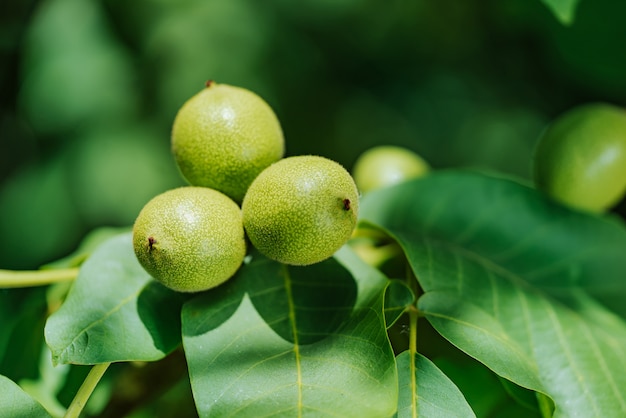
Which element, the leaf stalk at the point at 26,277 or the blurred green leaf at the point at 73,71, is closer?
the leaf stalk at the point at 26,277

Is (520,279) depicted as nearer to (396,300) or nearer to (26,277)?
(396,300)

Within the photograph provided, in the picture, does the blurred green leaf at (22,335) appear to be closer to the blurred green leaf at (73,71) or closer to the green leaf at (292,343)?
the green leaf at (292,343)

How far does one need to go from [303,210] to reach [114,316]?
0.42 m

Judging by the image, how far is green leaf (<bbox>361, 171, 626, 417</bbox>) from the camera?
3.85 ft

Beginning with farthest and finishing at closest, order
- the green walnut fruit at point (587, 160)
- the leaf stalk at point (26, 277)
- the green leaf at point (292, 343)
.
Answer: the green walnut fruit at point (587, 160) → the leaf stalk at point (26, 277) → the green leaf at point (292, 343)

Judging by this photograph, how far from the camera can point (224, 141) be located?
4.13 ft

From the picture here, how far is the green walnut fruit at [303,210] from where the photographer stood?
1.08 metres

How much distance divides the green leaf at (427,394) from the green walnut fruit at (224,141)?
0.49m

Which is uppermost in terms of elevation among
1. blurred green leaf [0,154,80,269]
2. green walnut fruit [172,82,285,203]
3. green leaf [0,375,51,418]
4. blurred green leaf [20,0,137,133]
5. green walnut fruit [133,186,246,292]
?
green walnut fruit [172,82,285,203]

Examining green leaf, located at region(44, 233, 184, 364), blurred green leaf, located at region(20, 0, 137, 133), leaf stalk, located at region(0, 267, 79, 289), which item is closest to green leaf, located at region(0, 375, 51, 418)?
green leaf, located at region(44, 233, 184, 364)

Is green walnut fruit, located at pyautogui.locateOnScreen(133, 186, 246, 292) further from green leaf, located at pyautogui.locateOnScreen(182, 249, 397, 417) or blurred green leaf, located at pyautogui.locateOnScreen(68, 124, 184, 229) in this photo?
blurred green leaf, located at pyautogui.locateOnScreen(68, 124, 184, 229)

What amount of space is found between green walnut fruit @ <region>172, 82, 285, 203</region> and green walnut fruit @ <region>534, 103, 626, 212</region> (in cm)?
84

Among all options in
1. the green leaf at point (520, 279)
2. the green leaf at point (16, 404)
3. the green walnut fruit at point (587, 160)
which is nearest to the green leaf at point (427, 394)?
the green leaf at point (520, 279)

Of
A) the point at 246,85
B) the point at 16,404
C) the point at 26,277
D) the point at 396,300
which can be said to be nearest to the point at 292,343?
the point at 396,300
